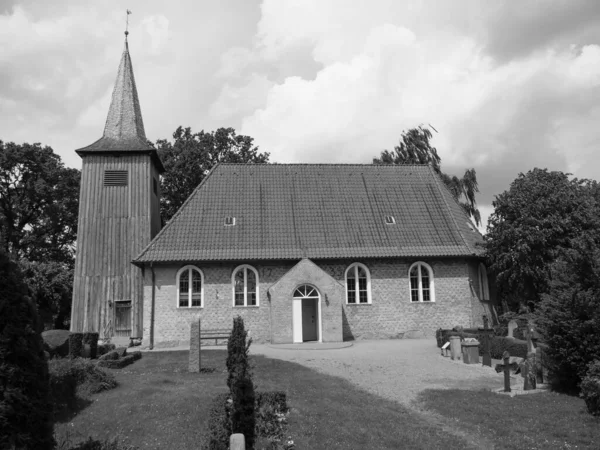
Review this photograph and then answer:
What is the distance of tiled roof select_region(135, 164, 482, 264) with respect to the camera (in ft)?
80.7

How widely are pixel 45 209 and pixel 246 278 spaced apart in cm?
2303

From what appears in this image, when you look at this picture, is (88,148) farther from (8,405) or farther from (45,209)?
(8,405)

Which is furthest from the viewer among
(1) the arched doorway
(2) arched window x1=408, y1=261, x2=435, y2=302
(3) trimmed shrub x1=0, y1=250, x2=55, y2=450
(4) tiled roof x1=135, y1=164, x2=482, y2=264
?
(2) arched window x1=408, y1=261, x2=435, y2=302

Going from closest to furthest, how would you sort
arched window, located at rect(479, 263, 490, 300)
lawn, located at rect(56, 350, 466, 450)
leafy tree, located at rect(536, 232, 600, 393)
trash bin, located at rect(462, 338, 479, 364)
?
lawn, located at rect(56, 350, 466, 450)
leafy tree, located at rect(536, 232, 600, 393)
trash bin, located at rect(462, 338, 479, 364)
arched window, located at rect(479, 263, 490, 300)

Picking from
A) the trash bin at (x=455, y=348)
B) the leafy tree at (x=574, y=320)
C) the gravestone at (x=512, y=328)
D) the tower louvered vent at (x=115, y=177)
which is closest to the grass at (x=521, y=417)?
the leafy tree at (x=574, y=320)

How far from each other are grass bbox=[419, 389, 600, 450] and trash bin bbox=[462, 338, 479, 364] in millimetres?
5025

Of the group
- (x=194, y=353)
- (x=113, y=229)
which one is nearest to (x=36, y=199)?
(x=113, y=229)

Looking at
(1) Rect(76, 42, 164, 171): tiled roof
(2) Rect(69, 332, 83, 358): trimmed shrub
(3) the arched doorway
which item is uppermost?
(1) Rect(76, 42, 164, 171): tiled roof

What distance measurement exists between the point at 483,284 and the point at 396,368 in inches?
515

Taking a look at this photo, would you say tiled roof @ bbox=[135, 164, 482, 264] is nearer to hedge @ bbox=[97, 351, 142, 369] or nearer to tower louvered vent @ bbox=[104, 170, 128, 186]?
tower louvered vent @ bbox=[104, 170, 128, 186]

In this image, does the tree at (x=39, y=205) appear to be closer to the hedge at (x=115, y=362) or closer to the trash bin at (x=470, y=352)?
the hedge at (x=115, y=362)

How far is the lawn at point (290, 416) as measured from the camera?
8.91 m

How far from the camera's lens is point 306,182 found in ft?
93.9

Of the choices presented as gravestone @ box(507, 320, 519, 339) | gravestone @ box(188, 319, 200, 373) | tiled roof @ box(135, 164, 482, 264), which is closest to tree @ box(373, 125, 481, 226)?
tiled roof @ box(135, 164, 482, 264)
